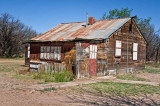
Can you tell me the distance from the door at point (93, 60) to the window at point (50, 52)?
2.77 meters

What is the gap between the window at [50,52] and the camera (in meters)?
16.0

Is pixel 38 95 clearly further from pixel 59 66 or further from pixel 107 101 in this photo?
pixel 59 66

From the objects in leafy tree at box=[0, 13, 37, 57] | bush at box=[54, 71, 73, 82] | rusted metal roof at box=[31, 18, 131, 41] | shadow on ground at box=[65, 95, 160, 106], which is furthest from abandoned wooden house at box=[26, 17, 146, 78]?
leafy tree at box=[0, 13, 37, 57]

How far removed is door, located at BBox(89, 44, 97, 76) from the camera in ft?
47.8

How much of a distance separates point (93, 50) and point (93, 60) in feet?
2.46

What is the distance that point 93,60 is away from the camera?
14.8 metres

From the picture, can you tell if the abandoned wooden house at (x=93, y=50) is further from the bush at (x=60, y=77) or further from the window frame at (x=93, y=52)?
the bush at (x=60, y=77)

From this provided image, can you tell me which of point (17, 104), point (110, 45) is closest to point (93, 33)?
point (110, 45)

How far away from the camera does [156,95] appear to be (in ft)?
29.0

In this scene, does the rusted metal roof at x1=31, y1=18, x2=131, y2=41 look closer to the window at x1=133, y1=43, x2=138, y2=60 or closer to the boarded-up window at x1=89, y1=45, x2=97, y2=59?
the boarded-up window at x1=89, y1=45, x2=97, y2=59

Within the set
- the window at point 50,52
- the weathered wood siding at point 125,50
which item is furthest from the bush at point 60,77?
the weathered wood siding at point 125,50

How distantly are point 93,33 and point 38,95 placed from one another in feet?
30.9

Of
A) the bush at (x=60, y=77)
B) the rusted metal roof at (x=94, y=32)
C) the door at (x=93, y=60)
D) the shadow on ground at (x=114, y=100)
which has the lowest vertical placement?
the shadow on ground at (x=114, y=100)

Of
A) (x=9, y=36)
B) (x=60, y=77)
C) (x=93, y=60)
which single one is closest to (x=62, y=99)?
(x=60, y=77)
